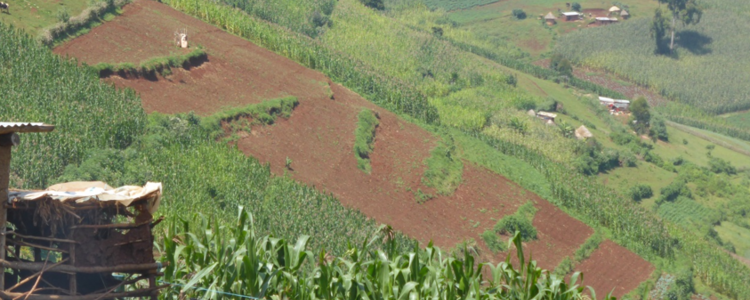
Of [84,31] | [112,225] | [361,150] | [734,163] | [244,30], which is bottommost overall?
[734,163]

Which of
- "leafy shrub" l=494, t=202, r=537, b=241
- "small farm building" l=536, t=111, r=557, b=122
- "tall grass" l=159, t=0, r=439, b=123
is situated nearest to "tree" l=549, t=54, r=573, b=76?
"small farm building" l=536, t=111, r=557, b=122

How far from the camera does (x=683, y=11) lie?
78.2m

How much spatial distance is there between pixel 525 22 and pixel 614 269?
5150 centimetres

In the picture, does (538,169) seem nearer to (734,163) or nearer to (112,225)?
(734,163)

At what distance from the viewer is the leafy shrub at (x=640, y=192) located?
4512 centimetres

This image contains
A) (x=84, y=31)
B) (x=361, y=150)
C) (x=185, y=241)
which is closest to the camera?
(x=185, y=241)

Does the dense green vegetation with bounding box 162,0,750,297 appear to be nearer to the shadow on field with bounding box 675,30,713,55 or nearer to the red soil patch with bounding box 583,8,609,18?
the shadow on field with bounding box 675,30,713,55

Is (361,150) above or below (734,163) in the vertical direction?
above

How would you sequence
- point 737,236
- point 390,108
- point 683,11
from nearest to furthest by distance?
point 390,108
point 737,236
point 683,11

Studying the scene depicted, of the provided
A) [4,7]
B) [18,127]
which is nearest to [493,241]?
[4,7]

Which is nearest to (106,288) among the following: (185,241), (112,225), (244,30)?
(112,225)

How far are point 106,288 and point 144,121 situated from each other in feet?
54.3

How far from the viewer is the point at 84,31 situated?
3041 cm

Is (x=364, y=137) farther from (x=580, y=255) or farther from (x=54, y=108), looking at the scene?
(x=54, y=108)
